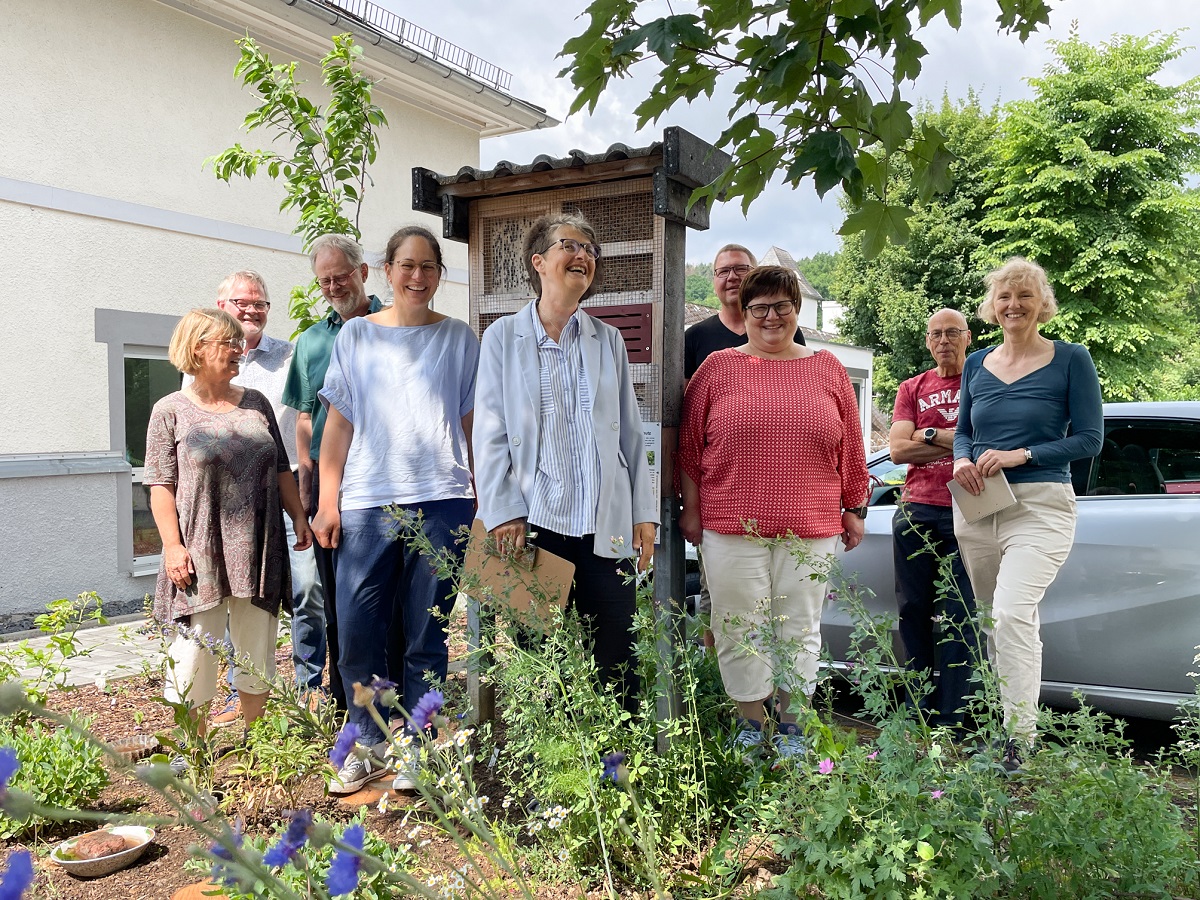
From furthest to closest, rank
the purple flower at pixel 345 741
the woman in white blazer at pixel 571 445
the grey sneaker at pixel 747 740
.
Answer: the woman in white blazer at pixel 571 445 → the grey sneaker at pixel 747 740 → the purple flower at pixel 345 741

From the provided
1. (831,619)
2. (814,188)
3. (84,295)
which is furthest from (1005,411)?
(84,295)

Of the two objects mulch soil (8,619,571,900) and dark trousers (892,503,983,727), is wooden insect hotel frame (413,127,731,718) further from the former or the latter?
dark trousers (892,503,983,727)

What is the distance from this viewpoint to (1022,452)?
3.79 meters

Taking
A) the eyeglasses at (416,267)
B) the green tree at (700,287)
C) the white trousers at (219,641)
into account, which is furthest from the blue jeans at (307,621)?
the green tree at (700,287)

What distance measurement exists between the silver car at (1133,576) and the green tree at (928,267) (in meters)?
21.5

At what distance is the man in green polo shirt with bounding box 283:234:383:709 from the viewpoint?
408 centimetres

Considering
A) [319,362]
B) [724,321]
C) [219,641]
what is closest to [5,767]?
[219,641]

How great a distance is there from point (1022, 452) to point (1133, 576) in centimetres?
97

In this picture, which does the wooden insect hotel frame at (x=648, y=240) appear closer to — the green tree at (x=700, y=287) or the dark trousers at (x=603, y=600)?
the dark trousers at (x=603, y=600)

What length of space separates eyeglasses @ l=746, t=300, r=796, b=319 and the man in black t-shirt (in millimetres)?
609

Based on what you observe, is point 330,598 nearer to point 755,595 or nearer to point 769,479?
point 755,595

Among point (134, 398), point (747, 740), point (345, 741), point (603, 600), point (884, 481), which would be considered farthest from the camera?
point (134, 398)

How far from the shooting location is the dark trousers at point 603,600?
3.19m

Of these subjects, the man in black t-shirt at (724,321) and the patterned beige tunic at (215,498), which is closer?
the patterned beige tunic at (215,498)
